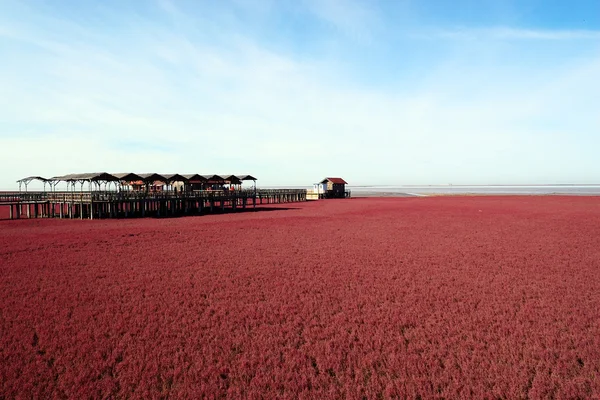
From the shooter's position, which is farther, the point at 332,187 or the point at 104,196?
the point at 332,187

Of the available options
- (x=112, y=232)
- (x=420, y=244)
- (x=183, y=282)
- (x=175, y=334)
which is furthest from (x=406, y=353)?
(x=112, y=232)

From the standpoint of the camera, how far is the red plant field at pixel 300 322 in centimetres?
611

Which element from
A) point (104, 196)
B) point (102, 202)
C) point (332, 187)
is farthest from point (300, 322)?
point (332, 187)

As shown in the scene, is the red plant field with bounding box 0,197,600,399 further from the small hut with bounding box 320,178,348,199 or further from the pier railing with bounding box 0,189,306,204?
the small hut with bounding box 320,178,348,199

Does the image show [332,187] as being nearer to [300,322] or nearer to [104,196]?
[104,196]

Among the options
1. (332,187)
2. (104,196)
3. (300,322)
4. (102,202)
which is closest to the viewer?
(300,322)

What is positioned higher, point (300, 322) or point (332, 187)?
point (332, 187)

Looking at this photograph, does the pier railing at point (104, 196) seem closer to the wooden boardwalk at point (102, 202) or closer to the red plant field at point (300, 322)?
the wooden boardwalk at point (102, 202)

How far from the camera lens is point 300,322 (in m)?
8.45

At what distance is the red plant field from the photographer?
240 inches

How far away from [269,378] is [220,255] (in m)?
9.69

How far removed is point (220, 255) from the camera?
15477mm

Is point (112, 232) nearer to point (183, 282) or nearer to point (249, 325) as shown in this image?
point (183, 282)

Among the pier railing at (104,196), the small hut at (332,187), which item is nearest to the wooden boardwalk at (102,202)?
the pier railing at (104,196)
